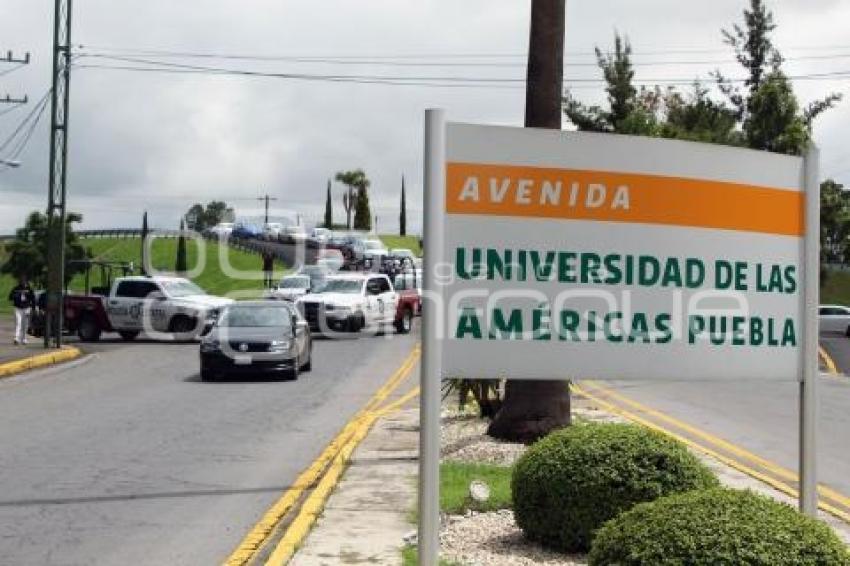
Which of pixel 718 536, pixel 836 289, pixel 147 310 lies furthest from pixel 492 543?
pixel 836 289

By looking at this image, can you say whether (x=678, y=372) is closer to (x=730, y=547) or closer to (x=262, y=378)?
(x=730, y=547)

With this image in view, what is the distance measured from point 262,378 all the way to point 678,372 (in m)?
17.5

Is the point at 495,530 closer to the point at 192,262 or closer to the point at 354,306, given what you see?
the point at 354,306

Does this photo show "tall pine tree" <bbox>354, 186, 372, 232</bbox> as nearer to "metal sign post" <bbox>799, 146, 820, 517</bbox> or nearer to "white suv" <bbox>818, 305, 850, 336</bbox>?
"white suv" <bbox>818, 305, 850, 336</bbox>

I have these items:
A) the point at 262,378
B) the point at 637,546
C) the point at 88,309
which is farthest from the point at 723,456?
the point at 88,309

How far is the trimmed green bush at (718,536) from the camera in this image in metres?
4.34

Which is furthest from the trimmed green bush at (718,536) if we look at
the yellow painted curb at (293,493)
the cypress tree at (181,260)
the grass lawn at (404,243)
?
the grass lawn at (404,243)

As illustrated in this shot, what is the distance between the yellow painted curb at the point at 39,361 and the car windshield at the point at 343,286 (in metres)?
9.32

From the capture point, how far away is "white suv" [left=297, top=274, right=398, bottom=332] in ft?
113

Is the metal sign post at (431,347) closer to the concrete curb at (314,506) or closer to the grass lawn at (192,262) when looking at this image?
the concrete curb at (314,506)

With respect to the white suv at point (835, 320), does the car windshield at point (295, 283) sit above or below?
above

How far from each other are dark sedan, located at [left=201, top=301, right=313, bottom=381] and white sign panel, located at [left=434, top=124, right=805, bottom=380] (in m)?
16.4

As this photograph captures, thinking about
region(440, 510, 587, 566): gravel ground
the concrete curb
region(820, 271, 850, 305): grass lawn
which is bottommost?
the concrete curb

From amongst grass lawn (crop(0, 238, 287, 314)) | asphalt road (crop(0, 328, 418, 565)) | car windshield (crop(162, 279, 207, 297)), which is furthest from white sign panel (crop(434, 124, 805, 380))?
grass lawn (crop(0, 238, 287, 314))
